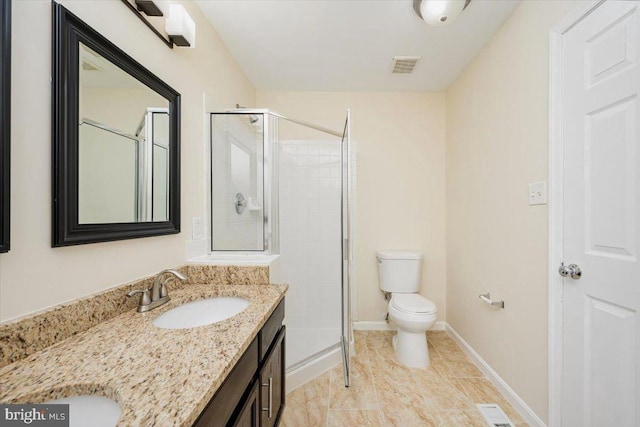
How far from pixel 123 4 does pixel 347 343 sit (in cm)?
215

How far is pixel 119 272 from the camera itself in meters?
0.98

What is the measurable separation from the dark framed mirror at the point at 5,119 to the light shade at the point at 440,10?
1.69m

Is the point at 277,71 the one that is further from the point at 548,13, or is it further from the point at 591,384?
the point at 591,384

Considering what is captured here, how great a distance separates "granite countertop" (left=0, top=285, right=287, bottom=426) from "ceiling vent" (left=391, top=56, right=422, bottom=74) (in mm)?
2093

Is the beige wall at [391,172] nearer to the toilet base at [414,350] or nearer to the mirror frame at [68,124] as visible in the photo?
the toilet base at [414,350]

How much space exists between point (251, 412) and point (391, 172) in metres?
2.23

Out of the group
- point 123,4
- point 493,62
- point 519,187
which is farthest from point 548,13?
point 123,4

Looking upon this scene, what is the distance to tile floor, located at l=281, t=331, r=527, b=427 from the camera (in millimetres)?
1460

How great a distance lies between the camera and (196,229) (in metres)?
1.49

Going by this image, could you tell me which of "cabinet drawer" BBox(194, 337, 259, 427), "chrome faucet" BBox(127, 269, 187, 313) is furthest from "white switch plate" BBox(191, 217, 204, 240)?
"cabinet drawer" BBox(194, 337, 259, 427)

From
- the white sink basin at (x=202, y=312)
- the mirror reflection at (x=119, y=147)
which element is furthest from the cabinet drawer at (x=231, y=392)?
the mirror reflection at (x=119, y=147)

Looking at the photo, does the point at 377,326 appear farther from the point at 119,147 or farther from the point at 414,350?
the point at 119,147

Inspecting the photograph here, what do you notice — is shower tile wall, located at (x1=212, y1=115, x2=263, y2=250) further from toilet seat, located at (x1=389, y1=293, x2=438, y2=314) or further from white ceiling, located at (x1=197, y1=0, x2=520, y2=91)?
toilet seat, located at (x1=389, y1=293, x2=438, y2=314)

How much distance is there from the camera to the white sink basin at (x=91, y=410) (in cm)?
54
